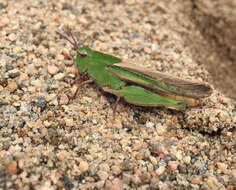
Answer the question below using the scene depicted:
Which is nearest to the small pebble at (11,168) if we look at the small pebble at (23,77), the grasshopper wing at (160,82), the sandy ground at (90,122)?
the sandy ground at (90,122)

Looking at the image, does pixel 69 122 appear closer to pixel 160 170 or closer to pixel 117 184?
pixel 117 184

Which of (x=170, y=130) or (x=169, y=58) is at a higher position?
(x=169, y=58)

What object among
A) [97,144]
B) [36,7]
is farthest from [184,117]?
[36,7]

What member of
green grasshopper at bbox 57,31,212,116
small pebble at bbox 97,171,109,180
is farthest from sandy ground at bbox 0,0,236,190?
green grasshopper at bbox 57,31,212,116

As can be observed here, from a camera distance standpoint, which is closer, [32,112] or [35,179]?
[35,179]

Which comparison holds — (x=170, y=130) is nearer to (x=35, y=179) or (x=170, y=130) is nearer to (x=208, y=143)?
(x=208, y=143)

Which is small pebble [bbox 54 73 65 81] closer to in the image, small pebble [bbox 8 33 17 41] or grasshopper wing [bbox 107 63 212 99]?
grasshopper wing [bbox 107 63 212 99]

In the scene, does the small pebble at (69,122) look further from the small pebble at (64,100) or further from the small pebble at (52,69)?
the small pebble at (52,69)
